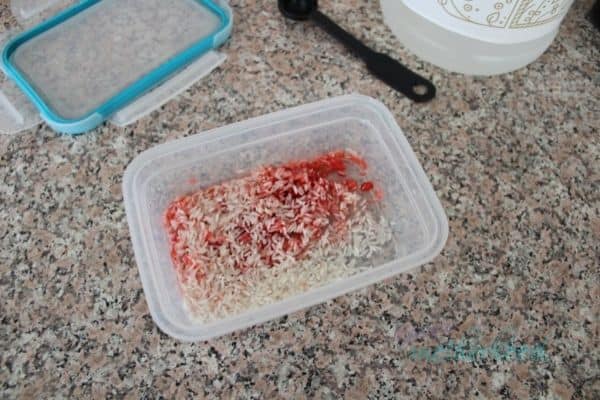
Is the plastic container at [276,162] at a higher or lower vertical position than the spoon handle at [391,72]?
lower

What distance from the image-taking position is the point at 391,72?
0.63 meters

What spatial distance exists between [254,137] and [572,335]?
37 centimetres

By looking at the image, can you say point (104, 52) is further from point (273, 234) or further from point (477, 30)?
point (477, 30)

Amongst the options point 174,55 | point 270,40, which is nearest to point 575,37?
point 270,40

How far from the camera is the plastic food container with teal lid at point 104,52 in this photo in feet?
1.91

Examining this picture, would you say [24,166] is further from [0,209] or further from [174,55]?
[174,55]

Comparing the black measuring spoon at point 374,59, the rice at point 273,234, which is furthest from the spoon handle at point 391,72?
the rice at point 273,234

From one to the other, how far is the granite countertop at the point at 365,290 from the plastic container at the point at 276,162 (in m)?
0.03

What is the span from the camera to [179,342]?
0.48 metres

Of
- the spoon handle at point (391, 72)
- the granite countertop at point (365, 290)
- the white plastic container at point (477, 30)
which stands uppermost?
the white plastic container at point (477, 30)

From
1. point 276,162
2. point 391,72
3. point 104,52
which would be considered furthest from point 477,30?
point 104,52

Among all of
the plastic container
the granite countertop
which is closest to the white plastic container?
the granite countertop

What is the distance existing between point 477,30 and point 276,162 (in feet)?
0.84

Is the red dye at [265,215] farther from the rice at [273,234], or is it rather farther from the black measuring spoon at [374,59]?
the black measuring spoon at [374,59]
